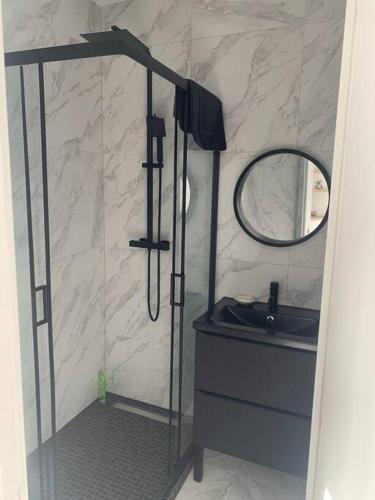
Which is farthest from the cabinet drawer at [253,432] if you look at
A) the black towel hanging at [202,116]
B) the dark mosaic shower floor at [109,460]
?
the black towel hanging at [202,116]

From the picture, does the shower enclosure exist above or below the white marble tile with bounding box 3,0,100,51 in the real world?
below

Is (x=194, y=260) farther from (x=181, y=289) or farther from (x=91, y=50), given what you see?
(x=91, y=50)

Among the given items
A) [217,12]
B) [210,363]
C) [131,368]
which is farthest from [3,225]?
[131,368]

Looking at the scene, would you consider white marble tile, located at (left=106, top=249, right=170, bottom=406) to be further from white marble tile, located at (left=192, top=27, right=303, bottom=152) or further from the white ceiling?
the white ceiling

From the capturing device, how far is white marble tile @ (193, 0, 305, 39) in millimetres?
2029

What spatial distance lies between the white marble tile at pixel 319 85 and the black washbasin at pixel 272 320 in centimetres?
97

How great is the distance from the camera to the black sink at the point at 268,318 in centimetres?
200

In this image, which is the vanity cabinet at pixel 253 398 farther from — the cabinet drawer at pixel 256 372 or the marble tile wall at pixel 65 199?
the marble tile wall at pixel 65 199

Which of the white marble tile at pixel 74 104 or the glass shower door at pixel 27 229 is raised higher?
the white marble tile at pixel 74 104

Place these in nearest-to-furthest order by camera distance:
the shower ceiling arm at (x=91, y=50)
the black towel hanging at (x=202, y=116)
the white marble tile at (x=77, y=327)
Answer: the shower ceiling arm at (x=91, y=50)
the black towel hanging at (x=202, y=116)
the white marble tile at (x=77, y=327)

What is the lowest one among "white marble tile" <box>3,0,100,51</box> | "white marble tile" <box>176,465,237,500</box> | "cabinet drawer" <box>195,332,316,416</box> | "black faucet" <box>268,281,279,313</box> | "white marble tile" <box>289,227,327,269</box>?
"white marble tile" <box>176,465,237,500</box>

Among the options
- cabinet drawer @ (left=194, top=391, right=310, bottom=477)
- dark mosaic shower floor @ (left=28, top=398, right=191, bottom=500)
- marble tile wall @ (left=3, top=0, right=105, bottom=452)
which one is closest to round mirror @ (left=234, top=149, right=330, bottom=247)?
cabinet drawer @ (left=194, top=391, right=310, bottom=477)

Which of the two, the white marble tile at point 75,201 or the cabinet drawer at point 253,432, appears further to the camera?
the white marble tile at point 75,201

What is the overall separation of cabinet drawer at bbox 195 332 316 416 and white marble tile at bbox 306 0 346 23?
1.75 metres
